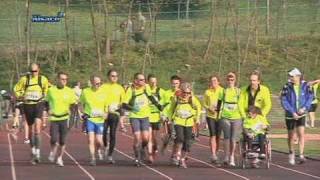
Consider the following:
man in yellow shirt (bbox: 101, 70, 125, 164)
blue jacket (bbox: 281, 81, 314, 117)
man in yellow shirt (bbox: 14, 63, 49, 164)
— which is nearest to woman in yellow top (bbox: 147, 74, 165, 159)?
man in yellow shirt (bbox: 101, 70, 125, 164)

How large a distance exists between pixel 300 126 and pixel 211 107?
197 centimetres

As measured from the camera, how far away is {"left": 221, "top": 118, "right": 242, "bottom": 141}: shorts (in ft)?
60.2

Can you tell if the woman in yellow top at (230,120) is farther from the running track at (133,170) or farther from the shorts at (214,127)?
the running track at (133,170)

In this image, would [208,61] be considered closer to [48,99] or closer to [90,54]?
[90,54]

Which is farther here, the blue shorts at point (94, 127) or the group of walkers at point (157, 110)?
the blue shorts at point (94, 127)

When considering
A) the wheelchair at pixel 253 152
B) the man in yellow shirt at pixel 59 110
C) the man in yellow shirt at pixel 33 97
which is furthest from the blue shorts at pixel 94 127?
the wheelchair at pixel 253 152

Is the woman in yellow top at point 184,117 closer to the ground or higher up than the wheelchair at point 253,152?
higher up

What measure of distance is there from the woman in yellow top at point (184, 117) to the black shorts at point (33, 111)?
3101 millimetres

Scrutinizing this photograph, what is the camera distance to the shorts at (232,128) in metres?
18.4

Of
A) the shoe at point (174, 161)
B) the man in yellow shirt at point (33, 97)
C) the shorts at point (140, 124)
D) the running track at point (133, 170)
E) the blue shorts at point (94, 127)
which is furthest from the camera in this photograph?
the man in yellow shirt at point (33, 97)

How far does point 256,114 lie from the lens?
17.9 meters

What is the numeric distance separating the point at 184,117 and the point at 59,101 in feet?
9.09

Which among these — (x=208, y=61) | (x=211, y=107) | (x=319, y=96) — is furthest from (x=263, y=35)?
(x=211, y=107)

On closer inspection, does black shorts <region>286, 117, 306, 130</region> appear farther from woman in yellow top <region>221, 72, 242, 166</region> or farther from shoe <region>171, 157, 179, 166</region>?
shoe <region>171, 157, 179, 166</region>
